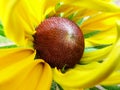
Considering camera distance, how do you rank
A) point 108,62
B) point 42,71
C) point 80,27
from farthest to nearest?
point 80,27 → point 42,71 → point 108,62

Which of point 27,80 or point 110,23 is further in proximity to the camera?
point 110,23

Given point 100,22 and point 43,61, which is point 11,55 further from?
point 100,22

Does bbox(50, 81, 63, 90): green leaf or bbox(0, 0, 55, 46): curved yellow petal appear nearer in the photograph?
bbox(0, 0, 55, 46): curved yellow petal

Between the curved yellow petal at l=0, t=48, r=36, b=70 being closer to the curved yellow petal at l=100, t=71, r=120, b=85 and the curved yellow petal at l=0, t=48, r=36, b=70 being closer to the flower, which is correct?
the flower

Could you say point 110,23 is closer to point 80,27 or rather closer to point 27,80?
point 80,27

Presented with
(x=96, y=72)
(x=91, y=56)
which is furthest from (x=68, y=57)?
(x=96, y=72)

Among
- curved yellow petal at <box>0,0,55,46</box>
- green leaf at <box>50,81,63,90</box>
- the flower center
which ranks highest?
curved yellow petal at <box>0,0,55,46</box>

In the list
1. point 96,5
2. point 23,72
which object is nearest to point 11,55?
point 23,72

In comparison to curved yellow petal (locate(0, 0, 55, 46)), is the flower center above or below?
below

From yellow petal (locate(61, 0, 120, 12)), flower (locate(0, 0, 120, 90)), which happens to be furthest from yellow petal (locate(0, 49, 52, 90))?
yellow petal (locate(61, 0, 120, 12))
